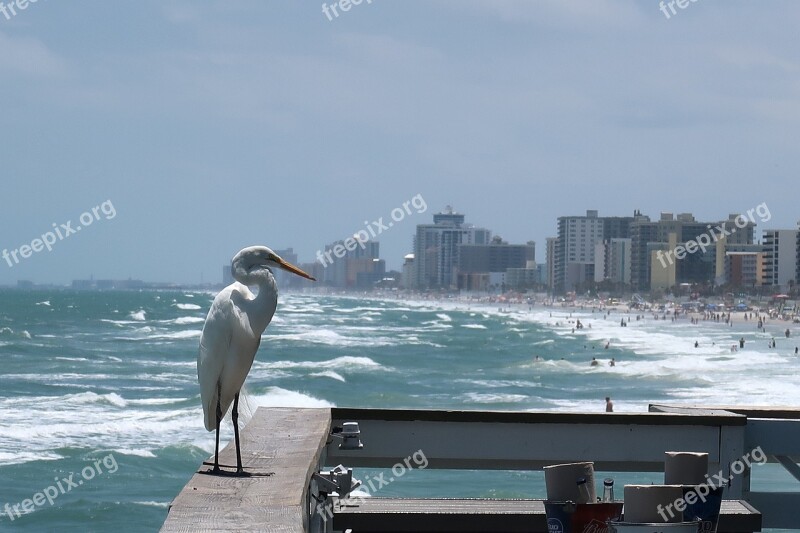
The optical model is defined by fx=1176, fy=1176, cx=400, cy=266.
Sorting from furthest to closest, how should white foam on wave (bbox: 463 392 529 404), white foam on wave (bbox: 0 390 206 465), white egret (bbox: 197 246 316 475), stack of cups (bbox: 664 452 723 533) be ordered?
white foam on wave (bbox: 463 392 529 404), white foam on wave (bbox: 0 390 206 465), white egret (bbox: 197 246 316 475), stack of cups (bbox: 664 452 723 533)

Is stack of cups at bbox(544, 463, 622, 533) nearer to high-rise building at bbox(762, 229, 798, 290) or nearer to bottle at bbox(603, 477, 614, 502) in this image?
bottle at bbox(603, 477, 614, 502)

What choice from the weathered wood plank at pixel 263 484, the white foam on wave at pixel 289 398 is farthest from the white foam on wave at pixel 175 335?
the weathered wood plank at pixel 263 484

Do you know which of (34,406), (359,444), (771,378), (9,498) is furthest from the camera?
(771,378)

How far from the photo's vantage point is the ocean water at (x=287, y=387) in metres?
15.4

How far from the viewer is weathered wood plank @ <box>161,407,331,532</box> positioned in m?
2.55

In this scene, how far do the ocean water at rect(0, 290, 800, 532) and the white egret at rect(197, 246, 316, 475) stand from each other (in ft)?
10.3

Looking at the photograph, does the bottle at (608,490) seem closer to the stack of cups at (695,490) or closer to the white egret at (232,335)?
the stack of cups at (695,490)

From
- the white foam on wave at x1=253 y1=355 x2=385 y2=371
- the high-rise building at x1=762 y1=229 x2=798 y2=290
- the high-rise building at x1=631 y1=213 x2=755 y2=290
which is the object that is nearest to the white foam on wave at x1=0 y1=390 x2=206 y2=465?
the white foam on wave at x1=253 y1=355 x2=385 y2=371

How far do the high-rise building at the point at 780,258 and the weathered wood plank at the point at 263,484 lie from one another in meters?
145

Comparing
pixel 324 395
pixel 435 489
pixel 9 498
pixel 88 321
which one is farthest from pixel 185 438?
pixel 88 321

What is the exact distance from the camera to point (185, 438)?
21203mm

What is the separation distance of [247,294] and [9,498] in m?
12.5

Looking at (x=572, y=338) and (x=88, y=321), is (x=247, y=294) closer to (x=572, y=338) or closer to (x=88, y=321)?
(x=572, y=338)

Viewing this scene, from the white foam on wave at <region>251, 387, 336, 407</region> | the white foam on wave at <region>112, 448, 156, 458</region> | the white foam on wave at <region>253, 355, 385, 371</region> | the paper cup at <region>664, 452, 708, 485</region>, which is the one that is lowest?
the white foam on wave at <region>253, 355, 385, 371</region>
